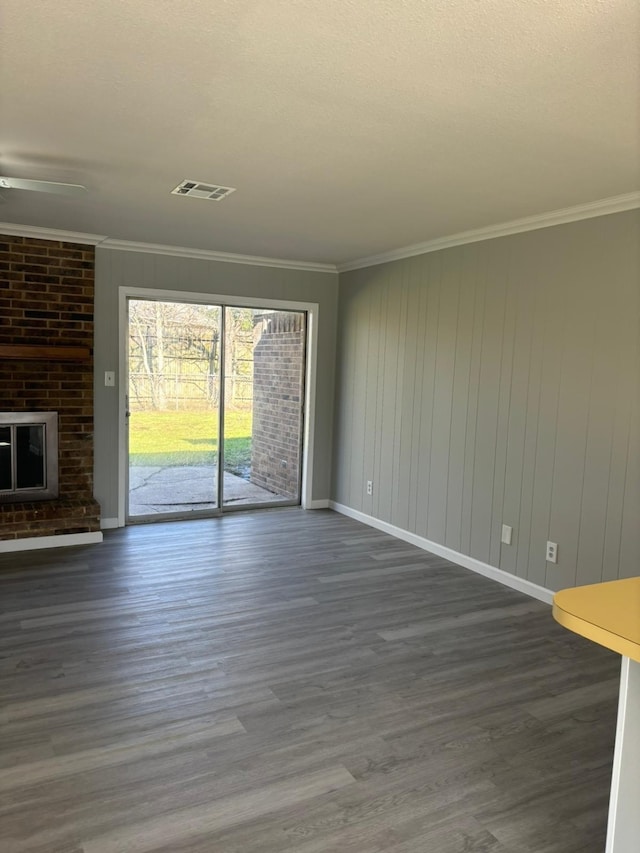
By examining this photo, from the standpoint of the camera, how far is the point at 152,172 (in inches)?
125

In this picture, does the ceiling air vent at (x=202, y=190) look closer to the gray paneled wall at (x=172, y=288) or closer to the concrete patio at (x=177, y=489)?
the gray paneled wall at (x=172, y=288)

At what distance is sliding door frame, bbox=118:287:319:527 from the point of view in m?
5.21

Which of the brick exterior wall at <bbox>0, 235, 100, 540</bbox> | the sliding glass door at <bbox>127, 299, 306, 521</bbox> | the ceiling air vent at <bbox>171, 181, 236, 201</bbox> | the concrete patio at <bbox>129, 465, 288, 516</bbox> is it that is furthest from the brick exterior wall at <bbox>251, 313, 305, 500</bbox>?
A: the ceiling air vent at <bbox>171, 181, 236, 201</bbox>

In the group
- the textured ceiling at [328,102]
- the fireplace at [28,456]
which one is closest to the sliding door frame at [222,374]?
the fireplace at [28,456]

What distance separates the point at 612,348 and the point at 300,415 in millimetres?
3289

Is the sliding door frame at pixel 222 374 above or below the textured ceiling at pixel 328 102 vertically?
below

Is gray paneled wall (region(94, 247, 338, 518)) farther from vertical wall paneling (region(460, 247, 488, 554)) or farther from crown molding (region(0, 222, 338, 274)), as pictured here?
vertical wall paneling (region(460, 247, 488, 554))

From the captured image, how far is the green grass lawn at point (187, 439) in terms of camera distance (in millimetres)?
5461

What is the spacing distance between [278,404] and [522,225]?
294 cm

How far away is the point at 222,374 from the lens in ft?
18.9

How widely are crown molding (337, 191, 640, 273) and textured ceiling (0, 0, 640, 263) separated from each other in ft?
0.35

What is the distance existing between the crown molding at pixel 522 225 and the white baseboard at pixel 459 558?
2256mm

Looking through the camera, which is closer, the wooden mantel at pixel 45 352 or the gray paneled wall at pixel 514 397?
the gray paneled wall at pixel 514 397

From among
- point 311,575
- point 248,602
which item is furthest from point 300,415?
point 248,602
